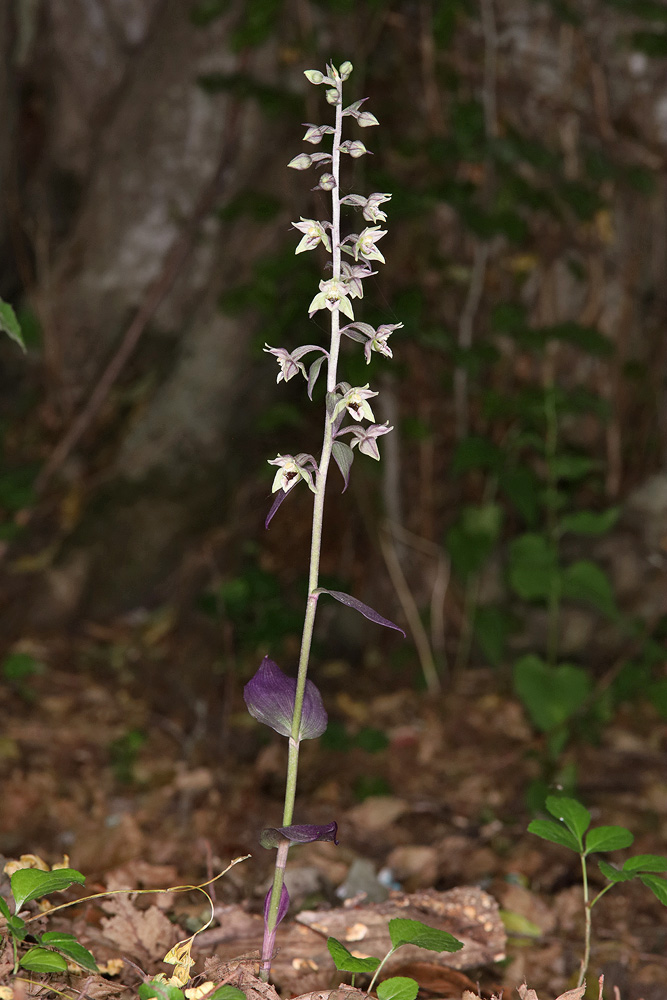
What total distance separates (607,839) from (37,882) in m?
1.08

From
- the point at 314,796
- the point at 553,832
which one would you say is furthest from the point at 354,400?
the point at 314,796

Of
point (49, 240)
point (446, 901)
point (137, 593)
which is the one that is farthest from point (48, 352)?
point (446, 901)

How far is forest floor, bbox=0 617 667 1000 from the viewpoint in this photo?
2.10 m

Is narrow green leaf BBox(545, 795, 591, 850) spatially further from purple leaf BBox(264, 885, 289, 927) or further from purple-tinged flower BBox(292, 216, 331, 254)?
purple-tinged flower BBox(292, 216, 331, 254)

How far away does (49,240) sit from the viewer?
4625mm

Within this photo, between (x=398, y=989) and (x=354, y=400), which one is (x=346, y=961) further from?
(x=354, y=400)

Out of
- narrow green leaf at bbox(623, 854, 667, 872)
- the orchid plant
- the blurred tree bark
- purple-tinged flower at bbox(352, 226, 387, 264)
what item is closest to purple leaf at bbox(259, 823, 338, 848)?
the orchid plant

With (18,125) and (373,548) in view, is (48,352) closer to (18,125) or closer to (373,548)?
(18,125)

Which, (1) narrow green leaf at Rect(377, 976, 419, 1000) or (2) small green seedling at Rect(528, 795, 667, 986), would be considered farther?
(2) small green seedling at Rect(528, 795, 667, 986)

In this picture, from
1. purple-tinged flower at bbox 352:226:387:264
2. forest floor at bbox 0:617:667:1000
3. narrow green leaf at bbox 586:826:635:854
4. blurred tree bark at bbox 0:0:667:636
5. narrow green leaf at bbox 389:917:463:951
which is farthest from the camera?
blurred tree bark at bbox 0:0:667:636

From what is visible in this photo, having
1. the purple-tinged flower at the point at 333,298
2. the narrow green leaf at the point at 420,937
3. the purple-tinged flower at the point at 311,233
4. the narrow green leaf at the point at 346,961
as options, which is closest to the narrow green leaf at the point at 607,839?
the narrow green leaf at the point at 420,937

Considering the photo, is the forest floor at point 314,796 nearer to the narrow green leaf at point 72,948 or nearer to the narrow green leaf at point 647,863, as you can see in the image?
the narrow green leaf at point 72,948

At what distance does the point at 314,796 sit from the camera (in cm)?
333

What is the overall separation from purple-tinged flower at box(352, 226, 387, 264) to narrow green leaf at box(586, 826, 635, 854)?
1.19 meters
